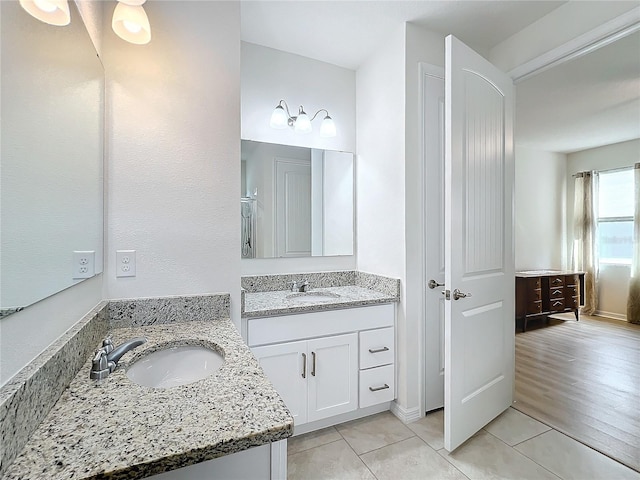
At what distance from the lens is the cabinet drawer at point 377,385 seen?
1965 mm

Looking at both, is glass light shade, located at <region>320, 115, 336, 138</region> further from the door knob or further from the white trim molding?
the door knob

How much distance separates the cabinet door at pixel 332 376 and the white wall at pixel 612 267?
5081 millimetres

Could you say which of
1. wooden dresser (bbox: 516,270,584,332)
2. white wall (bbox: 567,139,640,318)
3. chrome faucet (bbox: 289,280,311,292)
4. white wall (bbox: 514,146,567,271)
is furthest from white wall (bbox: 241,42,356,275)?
white wall (bbox: 567,139,640,318)

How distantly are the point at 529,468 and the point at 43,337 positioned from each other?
6.93ft

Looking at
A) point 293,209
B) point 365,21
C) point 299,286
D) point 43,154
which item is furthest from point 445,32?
point 43,154

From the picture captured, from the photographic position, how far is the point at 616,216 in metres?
4.80

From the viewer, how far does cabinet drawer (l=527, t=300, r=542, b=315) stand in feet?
13.6

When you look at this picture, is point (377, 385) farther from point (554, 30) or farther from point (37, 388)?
→ point (554, 30)

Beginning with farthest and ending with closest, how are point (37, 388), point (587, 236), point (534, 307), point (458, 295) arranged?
point (587, 236)
point (534, 307)
point (458, 295)
point (37, 388)

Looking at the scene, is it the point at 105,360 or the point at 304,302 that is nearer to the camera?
the point at 105,360

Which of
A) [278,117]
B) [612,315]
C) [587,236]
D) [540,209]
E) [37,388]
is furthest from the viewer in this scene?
[540,209]

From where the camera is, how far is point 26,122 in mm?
655

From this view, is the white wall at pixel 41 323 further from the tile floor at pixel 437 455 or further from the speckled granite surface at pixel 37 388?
the tile floor at pixel 437 455

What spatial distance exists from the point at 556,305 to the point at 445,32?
4119 millimetres
